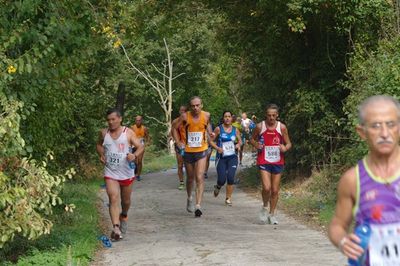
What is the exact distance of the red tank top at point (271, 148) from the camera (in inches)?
455

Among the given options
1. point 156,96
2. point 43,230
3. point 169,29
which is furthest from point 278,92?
point 156,96

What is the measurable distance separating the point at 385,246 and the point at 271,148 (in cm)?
785

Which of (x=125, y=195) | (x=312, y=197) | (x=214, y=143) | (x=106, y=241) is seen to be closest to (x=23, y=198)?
(x=106, y=241)

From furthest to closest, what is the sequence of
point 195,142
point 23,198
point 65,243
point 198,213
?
1. point 195,142
2. point 198,213
3. point 65,243
4. point 23,198

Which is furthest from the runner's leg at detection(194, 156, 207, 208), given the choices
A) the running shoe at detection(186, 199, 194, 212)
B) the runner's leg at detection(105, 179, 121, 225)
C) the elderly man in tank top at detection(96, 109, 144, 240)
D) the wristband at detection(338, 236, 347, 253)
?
the wristband at detection(338, 236, 347, 253)

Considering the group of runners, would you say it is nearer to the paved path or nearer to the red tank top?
the red tank top

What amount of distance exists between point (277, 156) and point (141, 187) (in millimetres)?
8244

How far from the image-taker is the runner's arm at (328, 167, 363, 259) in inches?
150

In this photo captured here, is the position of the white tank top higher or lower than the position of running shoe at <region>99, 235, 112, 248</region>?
higher

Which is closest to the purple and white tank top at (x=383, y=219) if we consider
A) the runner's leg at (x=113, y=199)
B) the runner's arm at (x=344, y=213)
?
the runner's arm at (x=344, y=213)

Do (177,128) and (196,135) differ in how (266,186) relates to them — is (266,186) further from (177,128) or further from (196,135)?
(177,128)

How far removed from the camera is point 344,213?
3965 mm

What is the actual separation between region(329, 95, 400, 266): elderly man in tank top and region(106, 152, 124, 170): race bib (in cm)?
661

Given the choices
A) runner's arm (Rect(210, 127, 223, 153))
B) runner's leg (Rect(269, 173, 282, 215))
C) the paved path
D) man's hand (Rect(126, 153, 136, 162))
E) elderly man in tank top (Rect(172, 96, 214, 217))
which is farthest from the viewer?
runner's arm (Rect(210, 127, 223, 153))
